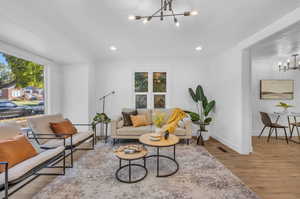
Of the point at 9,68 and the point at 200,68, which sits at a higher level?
the point at 200,68

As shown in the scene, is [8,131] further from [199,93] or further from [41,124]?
[199,93]

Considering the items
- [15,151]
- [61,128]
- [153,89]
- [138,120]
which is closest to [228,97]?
[153,89]

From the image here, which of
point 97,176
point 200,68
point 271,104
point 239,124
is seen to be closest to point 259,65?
point 271,104

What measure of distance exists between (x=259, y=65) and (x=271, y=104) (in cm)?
133

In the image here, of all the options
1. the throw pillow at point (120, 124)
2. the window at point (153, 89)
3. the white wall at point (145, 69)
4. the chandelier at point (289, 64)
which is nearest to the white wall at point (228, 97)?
the white wall at point (145, 69)

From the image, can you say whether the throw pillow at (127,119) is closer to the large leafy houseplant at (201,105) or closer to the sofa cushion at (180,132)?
the sofa cushion at (180,132)

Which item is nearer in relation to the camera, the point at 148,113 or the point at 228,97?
the point at 228,97

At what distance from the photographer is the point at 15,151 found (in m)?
1.75

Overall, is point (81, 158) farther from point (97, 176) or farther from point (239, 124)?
point (239, 124)

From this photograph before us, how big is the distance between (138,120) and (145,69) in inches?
69.2

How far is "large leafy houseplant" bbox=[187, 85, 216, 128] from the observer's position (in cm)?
380

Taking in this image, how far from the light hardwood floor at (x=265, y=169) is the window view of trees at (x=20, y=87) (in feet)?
5.73

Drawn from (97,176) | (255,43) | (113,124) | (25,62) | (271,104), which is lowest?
(97,176)

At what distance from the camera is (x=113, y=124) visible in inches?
138
